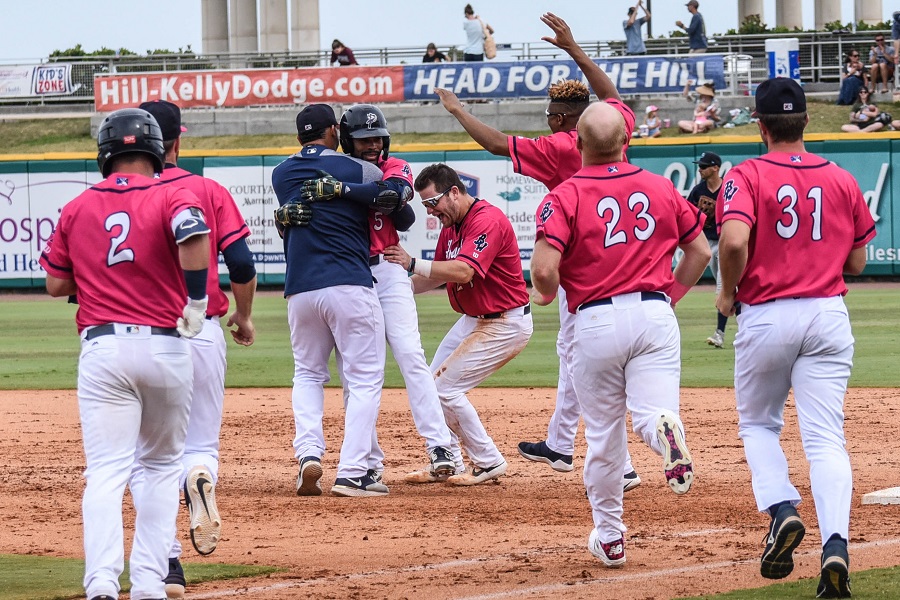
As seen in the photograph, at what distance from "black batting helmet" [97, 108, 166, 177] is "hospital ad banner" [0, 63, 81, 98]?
121ft

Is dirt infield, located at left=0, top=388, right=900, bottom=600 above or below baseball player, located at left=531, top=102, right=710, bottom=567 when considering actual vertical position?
below

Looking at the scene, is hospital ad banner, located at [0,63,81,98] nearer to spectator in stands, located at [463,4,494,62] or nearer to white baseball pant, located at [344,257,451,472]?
spectator in stands, located at [463,4,494,62]

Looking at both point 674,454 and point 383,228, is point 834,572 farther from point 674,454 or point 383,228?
point 383,228

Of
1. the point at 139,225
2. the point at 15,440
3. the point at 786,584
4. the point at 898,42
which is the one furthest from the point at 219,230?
the point at 898,42

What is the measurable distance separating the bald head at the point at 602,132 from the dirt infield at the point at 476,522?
1.75m

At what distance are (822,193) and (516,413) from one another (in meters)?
6.07

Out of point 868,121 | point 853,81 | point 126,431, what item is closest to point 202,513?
point 126,431

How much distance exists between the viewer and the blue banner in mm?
32156

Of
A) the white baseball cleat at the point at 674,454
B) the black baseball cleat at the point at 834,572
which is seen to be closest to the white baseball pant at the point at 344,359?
the white baseball cleat at the point at 674,454

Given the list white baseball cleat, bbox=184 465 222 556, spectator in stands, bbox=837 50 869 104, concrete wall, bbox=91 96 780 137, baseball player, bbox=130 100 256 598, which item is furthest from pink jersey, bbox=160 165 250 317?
spectator in stands, bbox=837 50 869 104

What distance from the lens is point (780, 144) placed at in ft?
17.3

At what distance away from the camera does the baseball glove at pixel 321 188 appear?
291 inches

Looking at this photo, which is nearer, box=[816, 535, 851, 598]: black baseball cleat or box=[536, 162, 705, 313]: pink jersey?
box=[816, 535, 851, 598]: black baseball cleat

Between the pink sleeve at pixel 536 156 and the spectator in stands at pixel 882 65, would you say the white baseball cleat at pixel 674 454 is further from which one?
the spectator in stands at pixel 882 65
